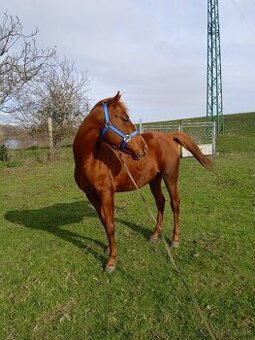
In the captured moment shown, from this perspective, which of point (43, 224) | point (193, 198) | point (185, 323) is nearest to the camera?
point (185, 323)

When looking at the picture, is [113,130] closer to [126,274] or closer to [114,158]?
[114,158]

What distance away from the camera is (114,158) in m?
4.80

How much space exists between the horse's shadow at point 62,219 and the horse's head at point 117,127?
1.71 metres

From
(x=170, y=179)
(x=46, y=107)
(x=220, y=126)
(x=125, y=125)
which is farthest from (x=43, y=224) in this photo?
(x=220, y=126)

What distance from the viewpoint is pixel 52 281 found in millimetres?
4383

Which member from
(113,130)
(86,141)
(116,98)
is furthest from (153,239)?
(116,98)

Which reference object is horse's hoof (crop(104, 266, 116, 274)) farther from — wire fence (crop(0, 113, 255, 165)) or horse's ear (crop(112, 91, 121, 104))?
wire fence (crop(0, 113, 255, 165))

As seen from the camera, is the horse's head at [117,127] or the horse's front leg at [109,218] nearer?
the horse's head at [117,127]

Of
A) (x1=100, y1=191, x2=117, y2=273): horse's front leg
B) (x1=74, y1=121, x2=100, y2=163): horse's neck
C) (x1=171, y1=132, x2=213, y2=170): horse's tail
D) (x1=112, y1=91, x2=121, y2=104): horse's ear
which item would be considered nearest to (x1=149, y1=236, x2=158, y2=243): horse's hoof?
(x1=100, y1=191, x2=117, y2=273): horse's front leg

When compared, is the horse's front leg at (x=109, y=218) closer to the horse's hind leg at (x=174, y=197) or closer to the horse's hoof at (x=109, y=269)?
the horse's hoof at (x=109, y=269)

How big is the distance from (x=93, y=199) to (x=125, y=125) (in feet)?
4.03

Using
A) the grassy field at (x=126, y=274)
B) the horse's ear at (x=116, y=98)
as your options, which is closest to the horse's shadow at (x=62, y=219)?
the grassy field at (x=126, y=274)

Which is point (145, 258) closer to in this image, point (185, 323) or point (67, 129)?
point (185, 323)

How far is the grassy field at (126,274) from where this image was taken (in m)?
3.44
